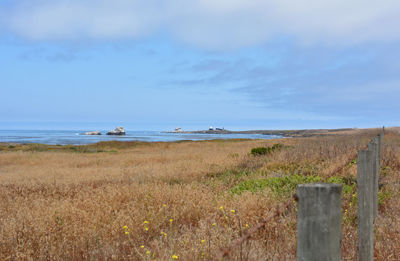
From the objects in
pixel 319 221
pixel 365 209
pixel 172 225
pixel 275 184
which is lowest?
pixel 172 225

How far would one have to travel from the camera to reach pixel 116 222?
5016 mm

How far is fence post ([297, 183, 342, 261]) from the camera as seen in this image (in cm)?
156

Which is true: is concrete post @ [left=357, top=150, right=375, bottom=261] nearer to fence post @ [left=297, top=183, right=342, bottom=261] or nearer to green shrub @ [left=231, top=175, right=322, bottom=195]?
fence post @ [left=297, top=183, right=342, bottom=261]

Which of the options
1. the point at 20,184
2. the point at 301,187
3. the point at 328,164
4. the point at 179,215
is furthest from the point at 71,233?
the point at 328,164

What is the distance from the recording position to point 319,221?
1.58 meters

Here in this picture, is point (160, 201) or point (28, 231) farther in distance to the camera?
point (160, 201)

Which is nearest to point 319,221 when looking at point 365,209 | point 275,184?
point 365,209

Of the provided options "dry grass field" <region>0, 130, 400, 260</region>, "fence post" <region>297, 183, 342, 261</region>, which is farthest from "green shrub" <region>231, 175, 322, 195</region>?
"fence post" <region>297, 183, 342, 261</region>

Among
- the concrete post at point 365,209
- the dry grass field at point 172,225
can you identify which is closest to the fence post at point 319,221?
the dry grass field at point 172,225

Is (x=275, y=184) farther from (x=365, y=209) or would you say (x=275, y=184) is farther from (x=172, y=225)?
(x=365, y=209)

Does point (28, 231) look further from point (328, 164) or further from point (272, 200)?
point (328, 164)

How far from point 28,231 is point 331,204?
176 inches

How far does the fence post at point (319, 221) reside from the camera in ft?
5.11

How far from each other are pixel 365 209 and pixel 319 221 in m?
1.89
